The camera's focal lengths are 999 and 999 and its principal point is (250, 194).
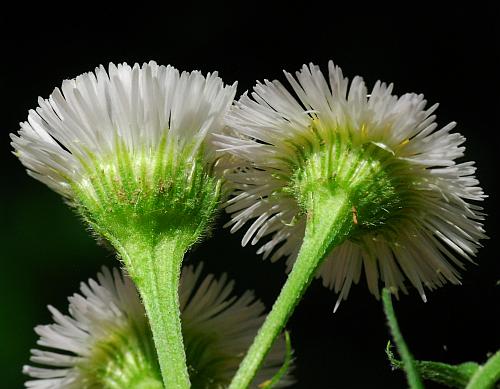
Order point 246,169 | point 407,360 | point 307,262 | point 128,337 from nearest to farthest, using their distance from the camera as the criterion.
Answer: point 407,360, point 307,262, point 246,169, point 128,337

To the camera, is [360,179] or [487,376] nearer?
[487,376]

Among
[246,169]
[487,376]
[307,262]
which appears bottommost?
[487,376]

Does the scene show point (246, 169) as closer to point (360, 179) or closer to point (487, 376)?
point (360, 179)

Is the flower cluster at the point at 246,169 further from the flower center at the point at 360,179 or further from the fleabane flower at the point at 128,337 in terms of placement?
the fleabane flower at the point at 128,337

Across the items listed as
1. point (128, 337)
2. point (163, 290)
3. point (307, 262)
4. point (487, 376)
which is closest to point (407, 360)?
point (487, 376)

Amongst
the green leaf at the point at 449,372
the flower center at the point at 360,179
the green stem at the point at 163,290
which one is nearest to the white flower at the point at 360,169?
the flower center at the point at 360,179

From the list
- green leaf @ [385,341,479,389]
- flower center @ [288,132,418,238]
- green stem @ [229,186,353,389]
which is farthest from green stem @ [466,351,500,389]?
flower center @ [288,132,418,238]
